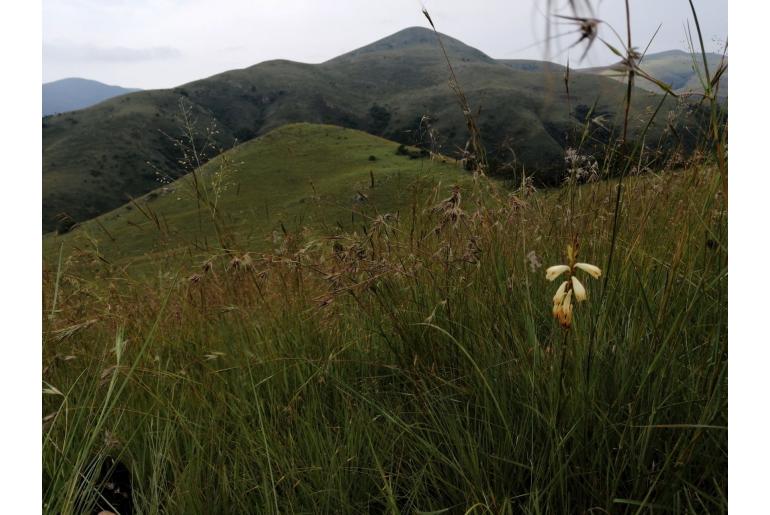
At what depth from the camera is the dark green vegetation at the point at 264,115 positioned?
103 meters

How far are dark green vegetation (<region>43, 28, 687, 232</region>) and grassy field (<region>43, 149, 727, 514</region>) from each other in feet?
226

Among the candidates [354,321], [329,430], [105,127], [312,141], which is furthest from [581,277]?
[105,127]

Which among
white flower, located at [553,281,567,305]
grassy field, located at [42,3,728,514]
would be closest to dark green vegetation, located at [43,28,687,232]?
grassy field, located at [42,3,728,514]

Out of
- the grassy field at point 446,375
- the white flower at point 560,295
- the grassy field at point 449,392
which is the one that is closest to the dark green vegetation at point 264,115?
the grassy field at point 446,375

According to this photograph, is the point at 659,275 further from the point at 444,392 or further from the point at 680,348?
the point at 444,392

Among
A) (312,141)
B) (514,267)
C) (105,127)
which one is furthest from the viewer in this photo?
(105,127)

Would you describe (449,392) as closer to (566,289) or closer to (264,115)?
(566,289)

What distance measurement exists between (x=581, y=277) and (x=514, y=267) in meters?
0.33

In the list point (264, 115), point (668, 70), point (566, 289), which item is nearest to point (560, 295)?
point (566, 289)

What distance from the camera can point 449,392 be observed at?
1.87m

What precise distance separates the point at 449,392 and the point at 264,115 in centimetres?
16646

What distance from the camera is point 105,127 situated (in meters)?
119

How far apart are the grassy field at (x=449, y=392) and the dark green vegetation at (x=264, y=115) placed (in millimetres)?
68992

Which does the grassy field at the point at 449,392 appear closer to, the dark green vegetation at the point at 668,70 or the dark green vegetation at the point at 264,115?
the dark green vegetation at the point at 668,70
